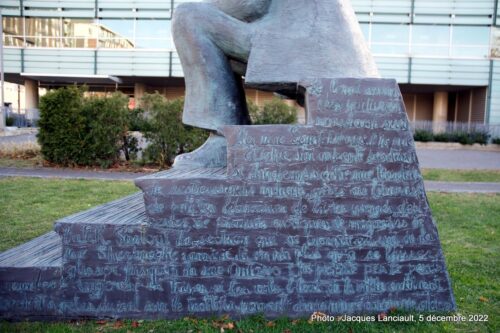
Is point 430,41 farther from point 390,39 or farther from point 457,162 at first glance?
point 457,162

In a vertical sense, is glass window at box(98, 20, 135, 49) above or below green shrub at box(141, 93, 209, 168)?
above

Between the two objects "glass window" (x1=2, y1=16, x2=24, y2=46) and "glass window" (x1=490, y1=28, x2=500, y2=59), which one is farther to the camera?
"glass window" (x1=2, y1=16, x2=24, y2=46)

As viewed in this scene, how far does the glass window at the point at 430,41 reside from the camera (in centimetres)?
2773

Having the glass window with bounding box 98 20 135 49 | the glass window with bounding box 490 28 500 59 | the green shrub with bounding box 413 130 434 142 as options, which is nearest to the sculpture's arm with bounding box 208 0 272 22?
the green shrub with bounding box 413 130 434 142

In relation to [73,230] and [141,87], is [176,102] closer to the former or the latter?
[73,230]

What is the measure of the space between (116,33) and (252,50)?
1107 inches

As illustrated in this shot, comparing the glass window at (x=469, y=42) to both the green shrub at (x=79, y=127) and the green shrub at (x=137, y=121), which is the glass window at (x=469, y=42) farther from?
the green shrub at (x=79, y=127)

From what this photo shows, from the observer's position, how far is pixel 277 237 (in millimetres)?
3070

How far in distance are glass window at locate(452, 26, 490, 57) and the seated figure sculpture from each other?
2750 cm

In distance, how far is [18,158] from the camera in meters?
13.7

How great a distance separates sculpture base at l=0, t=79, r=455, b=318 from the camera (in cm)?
300

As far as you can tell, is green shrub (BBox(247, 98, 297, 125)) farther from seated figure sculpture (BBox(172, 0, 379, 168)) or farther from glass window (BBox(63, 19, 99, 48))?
glass window (BBox(63, 19, 99, 48))

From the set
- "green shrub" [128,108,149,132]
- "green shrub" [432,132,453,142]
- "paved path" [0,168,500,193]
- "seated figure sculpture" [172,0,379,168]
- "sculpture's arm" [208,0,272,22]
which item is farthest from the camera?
"green shrub" [432,132,453,142]

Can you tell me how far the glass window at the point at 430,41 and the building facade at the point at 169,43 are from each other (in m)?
0.06
